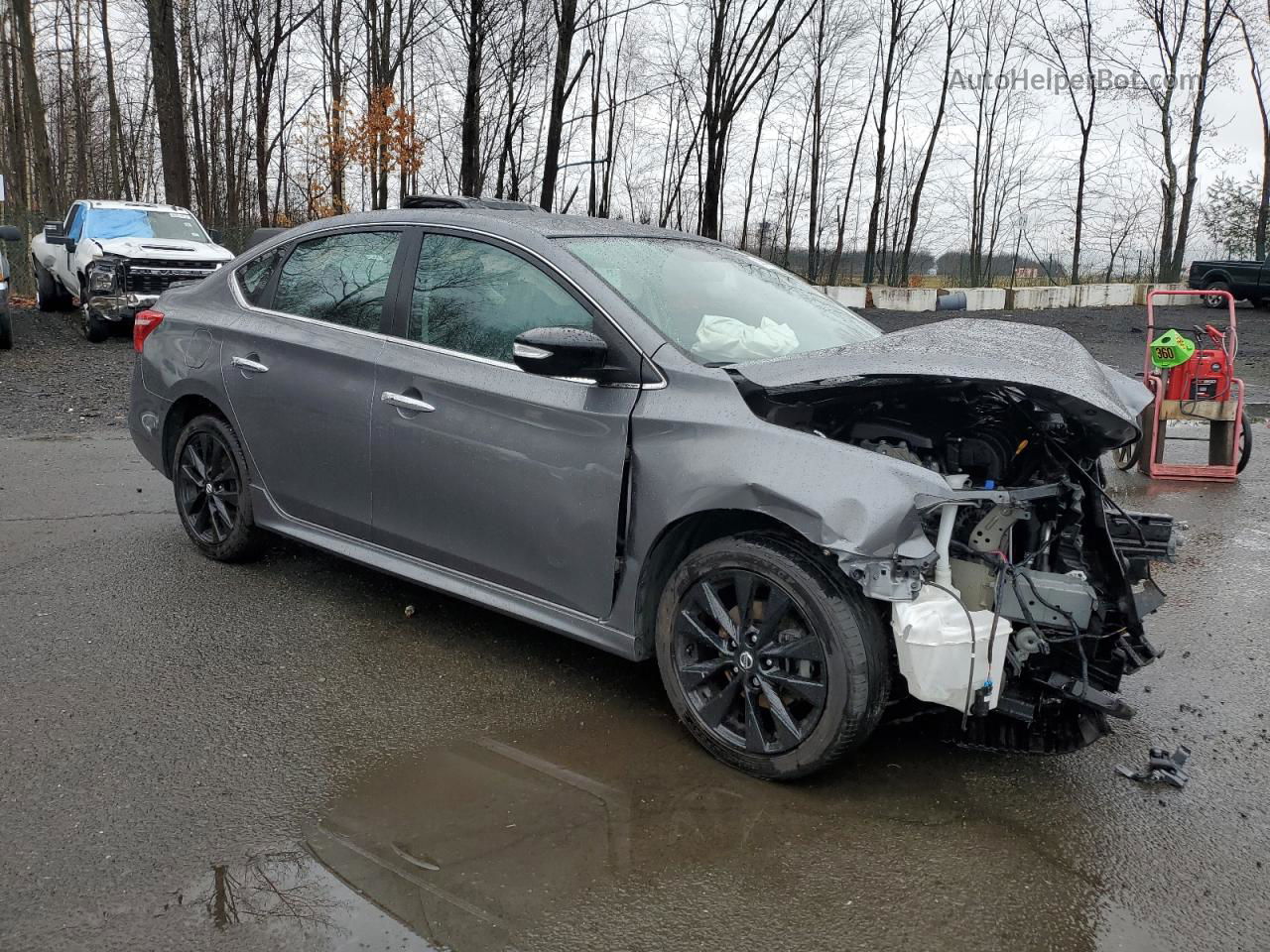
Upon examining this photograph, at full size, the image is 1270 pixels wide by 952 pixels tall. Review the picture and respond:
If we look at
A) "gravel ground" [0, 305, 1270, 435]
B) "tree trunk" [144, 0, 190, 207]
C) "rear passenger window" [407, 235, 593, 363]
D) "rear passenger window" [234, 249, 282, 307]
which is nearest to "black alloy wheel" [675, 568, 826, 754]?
"rear passenger window" [407, 235, 593, 363]

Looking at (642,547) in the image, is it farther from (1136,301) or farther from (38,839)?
(1136,301)

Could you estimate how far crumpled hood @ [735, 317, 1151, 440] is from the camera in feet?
10.1

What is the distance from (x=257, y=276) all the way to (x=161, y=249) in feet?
37.0

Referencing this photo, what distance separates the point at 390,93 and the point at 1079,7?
81.2 feet

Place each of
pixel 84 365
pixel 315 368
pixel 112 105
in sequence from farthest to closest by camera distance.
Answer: pixel 112 105 < pixel 84 365 < pixel 315 368

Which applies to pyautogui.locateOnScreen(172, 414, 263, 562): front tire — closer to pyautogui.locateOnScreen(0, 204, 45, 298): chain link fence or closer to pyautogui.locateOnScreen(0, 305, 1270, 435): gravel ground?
pyautogui.locateOnScreen(0, 305, 1270, 435): gravel ground

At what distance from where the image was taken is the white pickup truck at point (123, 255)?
1470 cm

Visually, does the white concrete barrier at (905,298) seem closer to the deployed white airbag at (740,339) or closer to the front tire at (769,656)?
the deployed white airbag at (740,339)

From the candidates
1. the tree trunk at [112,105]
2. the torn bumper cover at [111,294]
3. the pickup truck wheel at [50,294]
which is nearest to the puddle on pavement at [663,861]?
the torn bumper cover at [111,294]

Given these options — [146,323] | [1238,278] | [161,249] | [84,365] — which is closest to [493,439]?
[146,323]

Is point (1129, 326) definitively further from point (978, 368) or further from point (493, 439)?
point (493, 439)

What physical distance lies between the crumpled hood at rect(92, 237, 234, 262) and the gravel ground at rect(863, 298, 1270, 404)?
9.60 m

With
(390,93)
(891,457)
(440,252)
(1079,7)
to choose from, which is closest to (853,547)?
(891,457)

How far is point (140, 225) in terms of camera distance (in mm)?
15820
